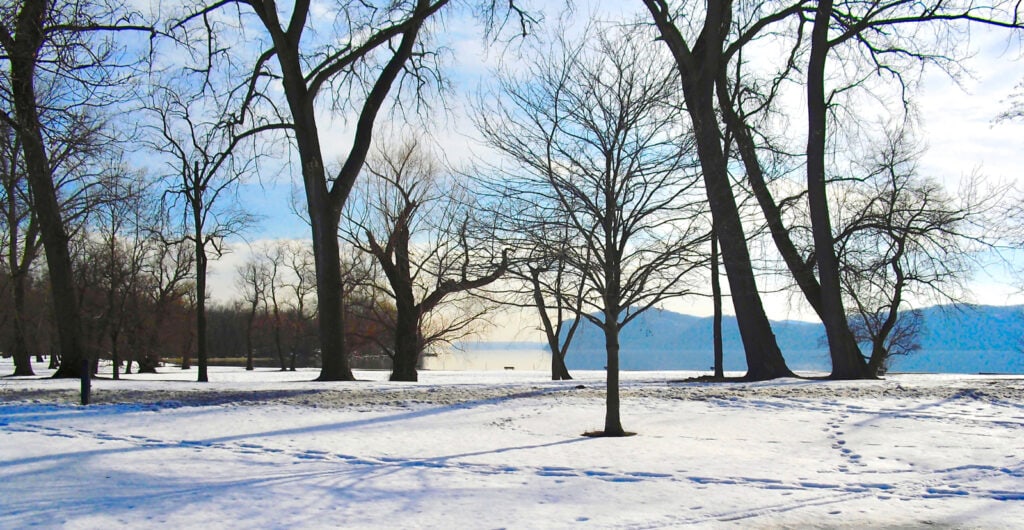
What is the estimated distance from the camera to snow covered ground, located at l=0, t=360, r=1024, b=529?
5.91 m

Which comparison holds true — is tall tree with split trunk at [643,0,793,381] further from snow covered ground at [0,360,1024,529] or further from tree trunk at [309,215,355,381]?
tree trunk at [309,215,355,381]

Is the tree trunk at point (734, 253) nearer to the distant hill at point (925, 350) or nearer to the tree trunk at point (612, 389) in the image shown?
the tree trunk at point (612, 389)

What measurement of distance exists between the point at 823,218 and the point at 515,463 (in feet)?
45.6

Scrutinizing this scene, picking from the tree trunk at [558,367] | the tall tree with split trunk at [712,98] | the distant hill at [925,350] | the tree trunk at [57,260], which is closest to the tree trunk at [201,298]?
the tree trunk at [57,260]

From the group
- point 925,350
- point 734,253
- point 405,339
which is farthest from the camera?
point 925,350

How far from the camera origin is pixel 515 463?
8055 mm

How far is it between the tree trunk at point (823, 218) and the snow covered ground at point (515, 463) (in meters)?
5.84

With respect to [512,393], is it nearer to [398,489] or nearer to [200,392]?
[200,392]

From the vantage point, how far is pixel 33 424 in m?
10.8

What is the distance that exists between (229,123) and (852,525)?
1919 centimetres

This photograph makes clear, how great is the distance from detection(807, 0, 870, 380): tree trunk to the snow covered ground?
230 inches

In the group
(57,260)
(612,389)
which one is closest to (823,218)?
(612,389)

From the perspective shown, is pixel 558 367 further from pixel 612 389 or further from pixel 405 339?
pixel 612 389

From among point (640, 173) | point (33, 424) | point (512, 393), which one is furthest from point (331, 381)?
point (640, 173)
